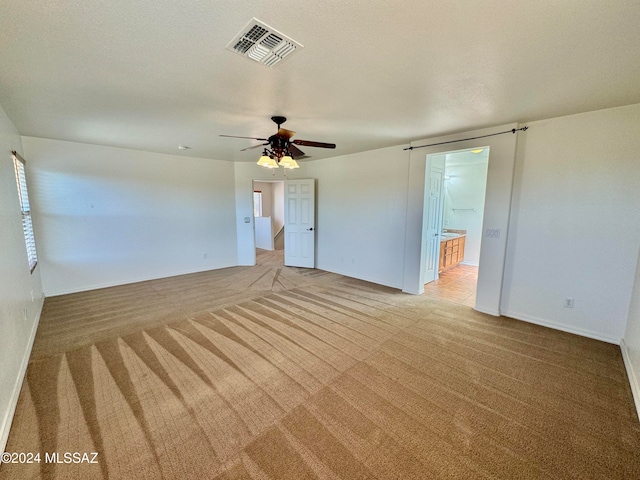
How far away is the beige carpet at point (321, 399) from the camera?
153cm

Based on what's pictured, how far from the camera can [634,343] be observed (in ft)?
7.79

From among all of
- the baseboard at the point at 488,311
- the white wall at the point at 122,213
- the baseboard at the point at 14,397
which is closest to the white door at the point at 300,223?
the white wall at the point at 122,213

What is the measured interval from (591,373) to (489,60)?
9.43 feet

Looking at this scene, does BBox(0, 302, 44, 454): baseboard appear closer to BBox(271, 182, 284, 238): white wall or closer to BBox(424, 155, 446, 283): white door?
BBox(424, 155, 446, 283): white door

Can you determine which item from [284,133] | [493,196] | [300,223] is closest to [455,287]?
[493,196]

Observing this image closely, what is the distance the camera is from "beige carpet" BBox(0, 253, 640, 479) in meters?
1.53

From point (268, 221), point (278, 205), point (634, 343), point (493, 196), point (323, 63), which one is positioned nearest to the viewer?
point (323, 63)

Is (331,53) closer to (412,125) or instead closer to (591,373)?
(412,125)

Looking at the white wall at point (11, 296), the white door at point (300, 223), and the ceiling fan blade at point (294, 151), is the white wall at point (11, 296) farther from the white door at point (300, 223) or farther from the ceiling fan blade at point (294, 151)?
the white door at point (300, 223)

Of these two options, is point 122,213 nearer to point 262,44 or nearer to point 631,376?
point 262,44

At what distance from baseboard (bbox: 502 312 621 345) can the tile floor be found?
1.92 ft

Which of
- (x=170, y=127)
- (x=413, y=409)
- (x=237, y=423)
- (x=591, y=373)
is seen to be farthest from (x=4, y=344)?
(x=591, y=373)

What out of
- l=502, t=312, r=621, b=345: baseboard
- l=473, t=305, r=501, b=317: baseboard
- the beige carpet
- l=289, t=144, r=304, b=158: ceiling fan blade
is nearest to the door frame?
l=473, t=305, r=501, b=317: baseboard

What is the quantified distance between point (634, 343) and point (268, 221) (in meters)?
8.30
